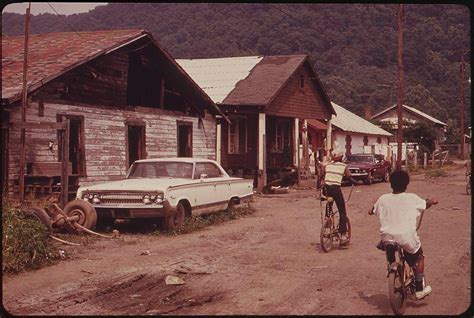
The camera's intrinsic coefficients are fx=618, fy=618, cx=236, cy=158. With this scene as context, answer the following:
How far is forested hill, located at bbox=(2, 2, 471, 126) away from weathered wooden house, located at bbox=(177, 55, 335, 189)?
13.5 metres

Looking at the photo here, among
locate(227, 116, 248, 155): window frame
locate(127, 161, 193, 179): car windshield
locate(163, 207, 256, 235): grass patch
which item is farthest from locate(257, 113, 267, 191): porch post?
locate(127, 161, 193, 179): car windshield

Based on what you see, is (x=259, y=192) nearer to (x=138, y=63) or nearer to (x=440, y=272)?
(x=138, y=63)

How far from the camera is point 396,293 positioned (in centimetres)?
664

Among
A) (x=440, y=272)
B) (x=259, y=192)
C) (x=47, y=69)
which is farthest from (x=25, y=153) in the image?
(x=259, y=192)

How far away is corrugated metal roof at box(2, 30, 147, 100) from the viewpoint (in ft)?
47.9

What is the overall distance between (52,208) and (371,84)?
272 feet

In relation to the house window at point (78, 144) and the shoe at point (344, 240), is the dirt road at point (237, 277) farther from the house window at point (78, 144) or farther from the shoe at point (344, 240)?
the house window at point (78, 144)

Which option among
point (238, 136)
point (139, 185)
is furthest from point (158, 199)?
point (238, 136)

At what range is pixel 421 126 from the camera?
59000 millimetres

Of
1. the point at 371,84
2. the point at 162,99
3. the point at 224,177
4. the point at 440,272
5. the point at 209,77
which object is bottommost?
the point at 440,272

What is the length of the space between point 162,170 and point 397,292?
8.57 meters

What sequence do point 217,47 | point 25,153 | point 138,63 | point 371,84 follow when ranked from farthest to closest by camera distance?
point 371,84 < point 217,47 < point 138,63 < point 25,153

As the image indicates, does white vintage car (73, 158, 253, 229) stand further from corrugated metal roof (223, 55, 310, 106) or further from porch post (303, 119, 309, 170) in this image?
porch post (303, 119, 309, 170)

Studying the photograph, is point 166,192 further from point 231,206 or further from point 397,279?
point 397,279
